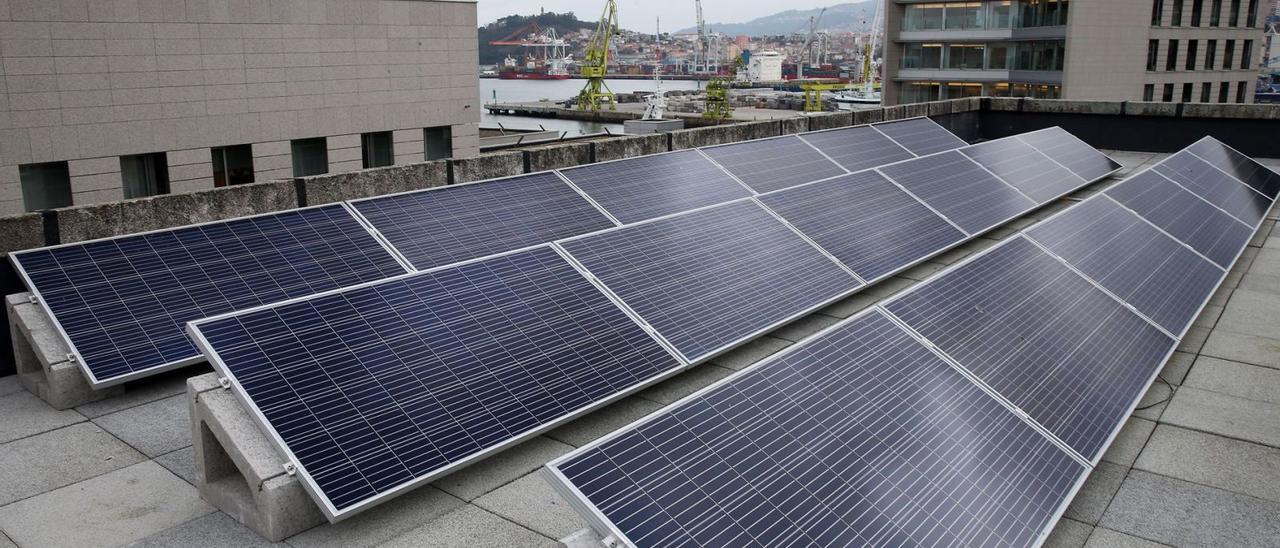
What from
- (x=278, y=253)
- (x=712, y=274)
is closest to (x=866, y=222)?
(x=712, y=274)

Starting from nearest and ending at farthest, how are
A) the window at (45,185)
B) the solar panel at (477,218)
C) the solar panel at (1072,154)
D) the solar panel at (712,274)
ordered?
the solar panel at (712,274) < the solar panel at (477,218) < the solar panel at (1072,154) < the window at (45,185)

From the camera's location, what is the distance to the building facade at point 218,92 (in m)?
25.0

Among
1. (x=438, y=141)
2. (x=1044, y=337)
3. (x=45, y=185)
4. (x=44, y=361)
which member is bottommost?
(x=45, y=185)

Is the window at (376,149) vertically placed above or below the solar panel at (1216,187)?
below

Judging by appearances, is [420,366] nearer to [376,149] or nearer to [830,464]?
[830,464]

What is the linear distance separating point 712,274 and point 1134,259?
5.14 m

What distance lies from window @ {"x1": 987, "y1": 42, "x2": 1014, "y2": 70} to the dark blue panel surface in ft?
233

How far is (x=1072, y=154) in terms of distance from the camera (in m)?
18.7

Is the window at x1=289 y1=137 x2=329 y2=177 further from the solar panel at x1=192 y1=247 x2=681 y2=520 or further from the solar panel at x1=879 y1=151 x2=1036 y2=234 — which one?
Result: the solar panel at x1=192 y1=247 x2=681 y2=520

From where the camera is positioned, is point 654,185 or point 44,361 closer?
point 44,361

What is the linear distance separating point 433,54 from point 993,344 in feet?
108

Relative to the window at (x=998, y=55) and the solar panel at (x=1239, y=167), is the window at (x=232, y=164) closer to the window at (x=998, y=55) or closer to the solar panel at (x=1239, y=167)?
the solar panel at (x=1239, y=167)

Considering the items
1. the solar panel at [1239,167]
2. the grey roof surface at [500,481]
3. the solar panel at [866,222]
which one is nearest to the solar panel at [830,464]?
the grey roof surface at [500,481]

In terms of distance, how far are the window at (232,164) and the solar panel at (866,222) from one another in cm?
2447
